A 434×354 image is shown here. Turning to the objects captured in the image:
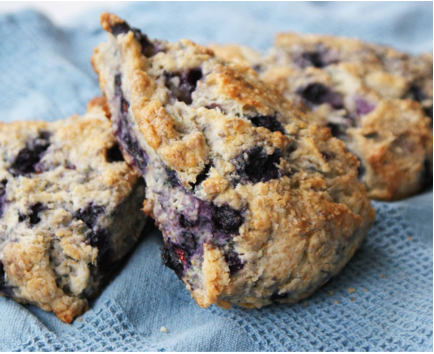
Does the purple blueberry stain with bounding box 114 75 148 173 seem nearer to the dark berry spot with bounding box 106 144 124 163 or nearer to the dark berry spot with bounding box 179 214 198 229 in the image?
the dark berry spot with bounding box 106 144 124 163

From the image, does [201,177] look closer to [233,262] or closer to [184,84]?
[233,262]

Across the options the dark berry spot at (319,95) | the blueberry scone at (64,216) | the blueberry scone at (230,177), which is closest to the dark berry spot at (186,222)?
the blueberry scone at (230,177)

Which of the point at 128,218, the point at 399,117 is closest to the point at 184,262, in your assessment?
the point at 128,218

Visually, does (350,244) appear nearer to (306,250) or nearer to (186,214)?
(306,250)

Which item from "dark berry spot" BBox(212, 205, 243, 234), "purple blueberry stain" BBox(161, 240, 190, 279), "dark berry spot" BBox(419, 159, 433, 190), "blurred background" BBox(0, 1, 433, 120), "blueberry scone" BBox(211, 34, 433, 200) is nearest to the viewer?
"dark berry spot" BBox(212, 205, 243, 234)

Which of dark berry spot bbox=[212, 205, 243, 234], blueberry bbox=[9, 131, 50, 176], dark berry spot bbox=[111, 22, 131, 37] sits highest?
dark berry spot bbox=[111, 22, 131, 37]

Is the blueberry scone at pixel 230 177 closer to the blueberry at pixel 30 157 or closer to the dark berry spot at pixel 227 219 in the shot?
the dark berry spot at pixel 227 219

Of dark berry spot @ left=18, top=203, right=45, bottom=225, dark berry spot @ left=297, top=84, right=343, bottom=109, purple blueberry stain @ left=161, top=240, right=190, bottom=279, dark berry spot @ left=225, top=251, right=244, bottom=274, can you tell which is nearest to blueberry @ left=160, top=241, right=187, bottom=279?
purple blueberry stain @ left=161, top=240, right=190, bottom=279

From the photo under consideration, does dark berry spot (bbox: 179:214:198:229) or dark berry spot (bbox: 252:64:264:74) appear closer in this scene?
dark berry spot (bbox: 179:214:198:229)

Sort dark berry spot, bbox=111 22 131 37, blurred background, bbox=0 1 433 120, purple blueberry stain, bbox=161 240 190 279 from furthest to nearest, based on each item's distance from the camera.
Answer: blurred background, bbox=0 1 433 120 < dark berry spot, bbox=111 22 131 37 < purple blueberry stain, bbox=161 240 190 279
